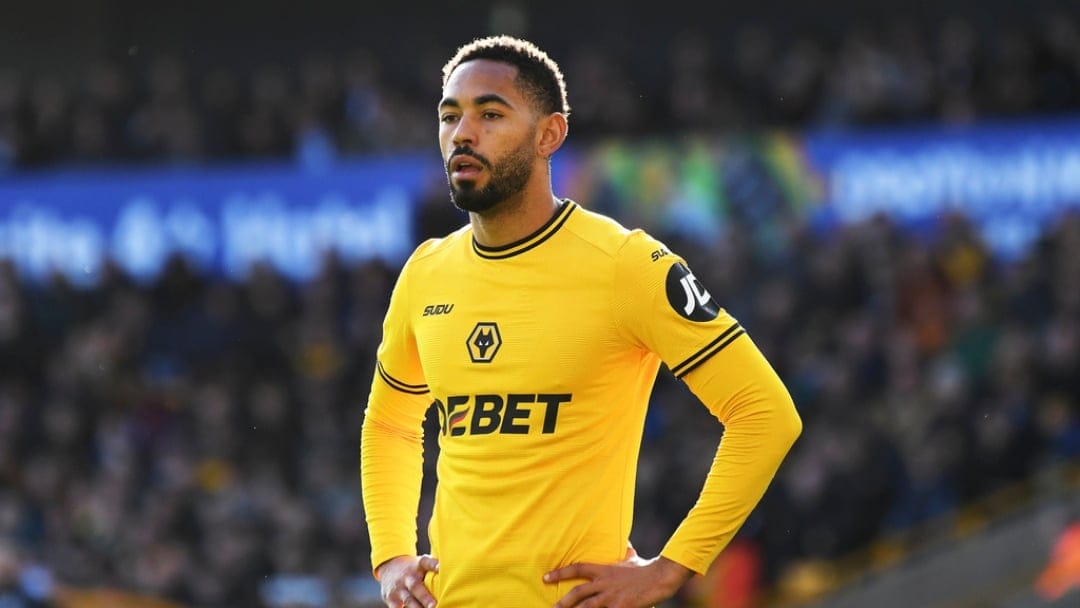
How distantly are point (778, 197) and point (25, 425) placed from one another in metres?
6.66

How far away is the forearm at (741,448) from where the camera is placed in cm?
410

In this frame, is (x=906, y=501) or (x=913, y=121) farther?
(x=913, y=121)

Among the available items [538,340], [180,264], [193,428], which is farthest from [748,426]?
[180,264]

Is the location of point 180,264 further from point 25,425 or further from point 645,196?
point 645,196

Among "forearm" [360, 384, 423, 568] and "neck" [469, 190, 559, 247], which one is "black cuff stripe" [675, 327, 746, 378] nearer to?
"neck" [469, 190, 559, 247]

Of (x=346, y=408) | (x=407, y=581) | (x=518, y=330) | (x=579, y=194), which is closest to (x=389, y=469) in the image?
(x=407, y=581)

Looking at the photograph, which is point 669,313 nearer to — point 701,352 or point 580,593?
point 701,352

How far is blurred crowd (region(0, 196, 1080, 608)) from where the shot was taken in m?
11.9

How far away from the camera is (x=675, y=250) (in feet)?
45.5

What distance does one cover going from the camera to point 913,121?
1473cm

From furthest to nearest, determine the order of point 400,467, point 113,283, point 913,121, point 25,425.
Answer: point 113,283 → point 25,425 → point 913,121 → point 400,467

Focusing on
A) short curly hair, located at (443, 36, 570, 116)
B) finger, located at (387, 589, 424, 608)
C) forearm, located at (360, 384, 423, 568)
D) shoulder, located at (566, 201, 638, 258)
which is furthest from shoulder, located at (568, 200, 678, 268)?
finger, located at (387, 589, 424, 608)

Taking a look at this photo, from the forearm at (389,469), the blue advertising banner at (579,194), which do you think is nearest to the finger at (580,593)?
the forearm at (389,469)

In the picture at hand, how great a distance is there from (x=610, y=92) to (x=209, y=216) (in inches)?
162
